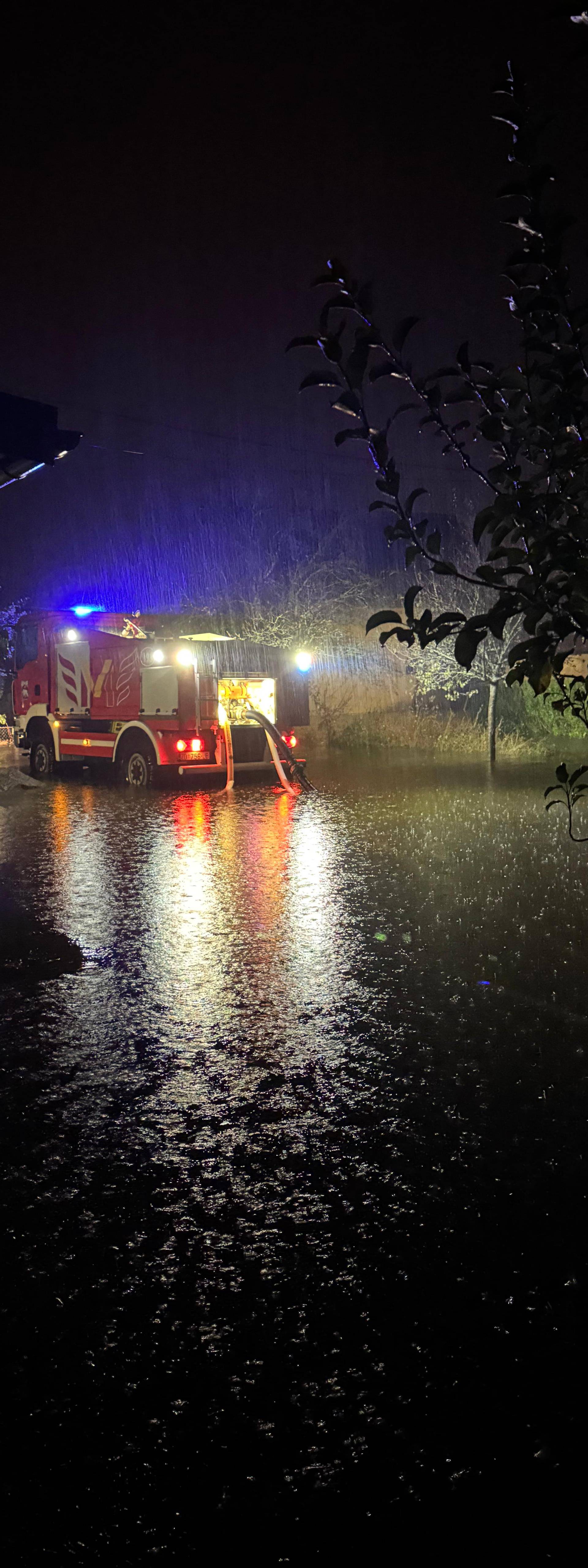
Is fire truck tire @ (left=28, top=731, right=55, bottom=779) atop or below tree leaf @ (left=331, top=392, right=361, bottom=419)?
below

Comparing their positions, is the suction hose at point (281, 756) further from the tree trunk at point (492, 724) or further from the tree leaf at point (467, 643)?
the tree leaf at point (467, 643)

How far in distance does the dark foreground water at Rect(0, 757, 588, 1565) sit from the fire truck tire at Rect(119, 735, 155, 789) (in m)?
12.2

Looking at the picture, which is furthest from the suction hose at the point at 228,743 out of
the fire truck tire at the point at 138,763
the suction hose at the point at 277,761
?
the fire truck tire at the point at 138,763

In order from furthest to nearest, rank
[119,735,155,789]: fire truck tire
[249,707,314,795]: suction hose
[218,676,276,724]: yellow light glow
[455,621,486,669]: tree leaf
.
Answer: [218,676,276,724]: yellow light glow < [249,707,314,795]: suction hose < [119,735,155,789]: fire truck tire < [455,621,486,669]: tree leaf

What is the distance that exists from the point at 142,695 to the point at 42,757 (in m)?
5.04

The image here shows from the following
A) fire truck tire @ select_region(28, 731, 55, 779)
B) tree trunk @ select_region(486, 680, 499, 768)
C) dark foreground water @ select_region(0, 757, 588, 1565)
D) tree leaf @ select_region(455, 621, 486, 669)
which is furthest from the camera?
tree trunk @ select_region(486, 680, 499, 768)

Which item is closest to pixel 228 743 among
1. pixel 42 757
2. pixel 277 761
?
pixel 277 761

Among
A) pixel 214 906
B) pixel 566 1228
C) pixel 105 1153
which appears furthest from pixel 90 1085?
pixel 214 906

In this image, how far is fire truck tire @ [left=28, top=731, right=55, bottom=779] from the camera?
2466 centimetres

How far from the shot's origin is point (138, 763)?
21.6 metres

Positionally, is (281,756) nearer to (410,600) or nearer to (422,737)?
(422,737)

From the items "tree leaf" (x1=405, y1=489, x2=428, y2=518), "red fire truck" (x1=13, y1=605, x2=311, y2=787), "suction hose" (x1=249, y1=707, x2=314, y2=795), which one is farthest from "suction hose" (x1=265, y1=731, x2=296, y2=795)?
"tree leaf" (x1=405, y1=489, x2=428, y2=518)

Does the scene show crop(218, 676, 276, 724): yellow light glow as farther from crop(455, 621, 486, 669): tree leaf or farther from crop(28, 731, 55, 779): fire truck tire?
crop(455, 621, 486, 669): tree leaf

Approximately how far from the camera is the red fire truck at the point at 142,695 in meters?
20.6
